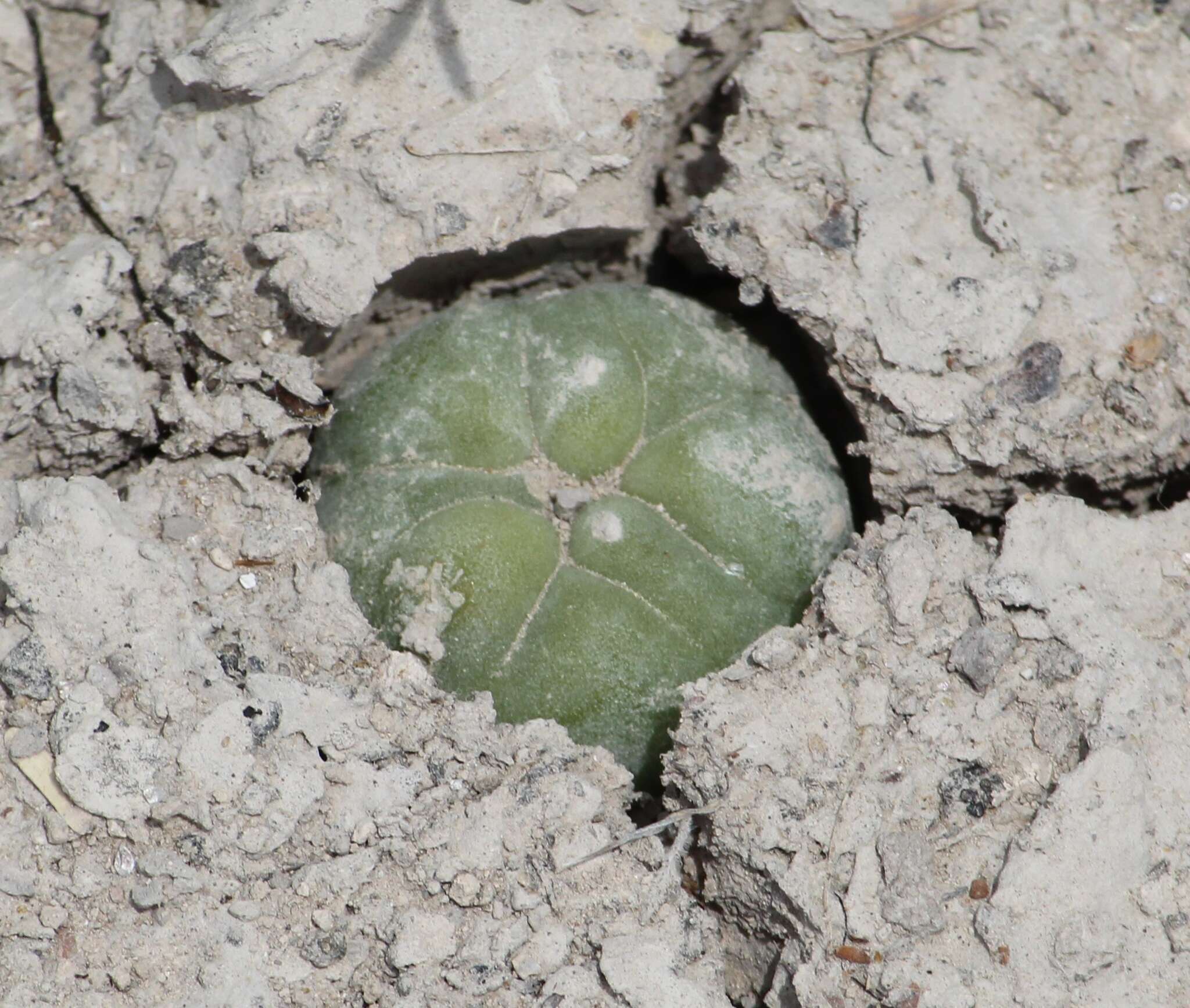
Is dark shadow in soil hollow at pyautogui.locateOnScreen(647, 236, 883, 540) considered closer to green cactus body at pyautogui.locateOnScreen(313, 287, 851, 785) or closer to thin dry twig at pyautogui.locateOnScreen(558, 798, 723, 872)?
green cactus body at pyautogui.locateOnScreen(313, 287, 851, 785)

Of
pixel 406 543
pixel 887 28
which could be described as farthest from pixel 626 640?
pixel 887 28

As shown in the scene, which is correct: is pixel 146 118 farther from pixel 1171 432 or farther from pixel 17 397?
pixel 1171 432

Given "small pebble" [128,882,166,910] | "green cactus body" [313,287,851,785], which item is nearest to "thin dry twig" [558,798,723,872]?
"green cactus body" [313,287,851,785]

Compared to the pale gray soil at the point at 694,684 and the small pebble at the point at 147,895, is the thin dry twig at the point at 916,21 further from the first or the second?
the small pebble at the point at 147,895

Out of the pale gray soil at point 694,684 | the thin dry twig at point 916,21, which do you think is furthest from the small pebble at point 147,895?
the thin dry twig at point 916,21

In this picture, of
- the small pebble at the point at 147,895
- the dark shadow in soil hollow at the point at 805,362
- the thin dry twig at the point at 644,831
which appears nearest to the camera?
the small pebble at the point at 147,895

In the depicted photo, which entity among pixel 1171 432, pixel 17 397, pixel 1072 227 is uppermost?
pixel 1072 227
